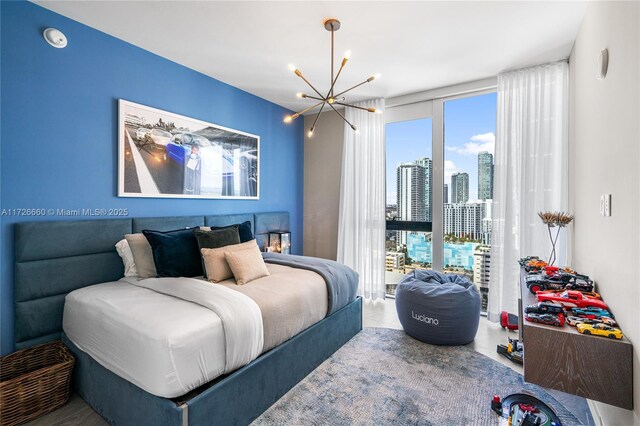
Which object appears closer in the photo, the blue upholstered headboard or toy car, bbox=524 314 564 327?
toy car, bbox=524 314 564 327

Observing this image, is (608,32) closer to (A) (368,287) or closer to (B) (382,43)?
(B) (382,43)

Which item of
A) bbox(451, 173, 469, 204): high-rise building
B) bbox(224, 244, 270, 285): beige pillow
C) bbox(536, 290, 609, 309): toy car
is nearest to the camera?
bbox(536, 290, 609, 309): toy car

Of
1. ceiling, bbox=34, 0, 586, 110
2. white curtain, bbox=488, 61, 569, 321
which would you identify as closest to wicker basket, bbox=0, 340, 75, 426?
ceiling, bbox=34, 0, 586, 110

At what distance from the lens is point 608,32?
1714mm

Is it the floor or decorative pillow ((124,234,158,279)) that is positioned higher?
decorative pillow ((124,234,158,279))

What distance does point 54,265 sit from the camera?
→ 7.27 feet

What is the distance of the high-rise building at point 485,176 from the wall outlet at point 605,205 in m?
1.72

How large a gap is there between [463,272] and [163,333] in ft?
11.4

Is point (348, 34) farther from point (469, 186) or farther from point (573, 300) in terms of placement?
point (573, 300)

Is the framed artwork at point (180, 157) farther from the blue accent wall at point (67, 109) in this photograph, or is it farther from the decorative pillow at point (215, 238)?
the decorative pillow at point (215, 238)

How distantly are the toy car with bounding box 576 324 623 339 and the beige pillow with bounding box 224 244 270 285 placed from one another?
207 cm

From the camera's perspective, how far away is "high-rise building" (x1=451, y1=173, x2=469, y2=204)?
12.3 feet

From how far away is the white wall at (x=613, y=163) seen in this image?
1.32 metres

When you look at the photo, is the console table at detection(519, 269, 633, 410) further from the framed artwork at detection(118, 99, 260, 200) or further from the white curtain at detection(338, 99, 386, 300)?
the framed artwork at detection(118, 99, 260, 200)
